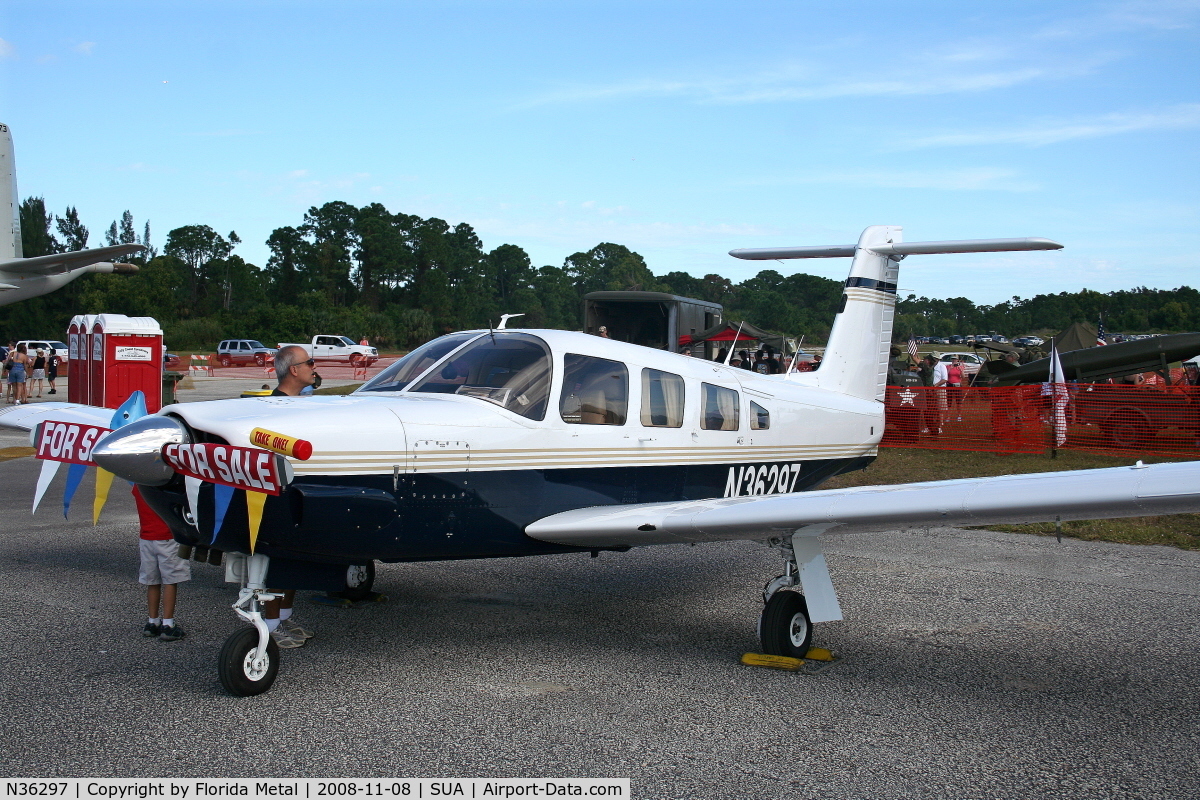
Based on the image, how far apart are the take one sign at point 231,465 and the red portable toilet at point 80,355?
15.3 meters

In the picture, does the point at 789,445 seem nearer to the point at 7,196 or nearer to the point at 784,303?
the point at 7,196

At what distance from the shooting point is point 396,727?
4.21 metres

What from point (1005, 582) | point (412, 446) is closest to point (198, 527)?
point (412, 446)

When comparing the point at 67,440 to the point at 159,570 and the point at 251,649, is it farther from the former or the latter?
the point at 251,649

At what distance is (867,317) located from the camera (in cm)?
874

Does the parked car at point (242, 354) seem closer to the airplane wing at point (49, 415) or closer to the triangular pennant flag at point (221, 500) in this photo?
the airplane wing at point (49, 415)

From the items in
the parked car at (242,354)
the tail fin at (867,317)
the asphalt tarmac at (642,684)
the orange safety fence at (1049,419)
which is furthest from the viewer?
the parked car at (242,354)

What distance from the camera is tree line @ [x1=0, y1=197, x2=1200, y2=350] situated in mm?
66375

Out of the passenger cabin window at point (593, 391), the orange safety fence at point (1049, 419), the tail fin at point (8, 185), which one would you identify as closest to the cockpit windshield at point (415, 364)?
the passenger cabin window at point (593, 391)

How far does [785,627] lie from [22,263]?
20.9 meters

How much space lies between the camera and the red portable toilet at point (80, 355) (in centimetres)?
1758

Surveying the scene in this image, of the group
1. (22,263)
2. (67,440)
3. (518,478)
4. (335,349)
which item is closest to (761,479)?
(518,478)

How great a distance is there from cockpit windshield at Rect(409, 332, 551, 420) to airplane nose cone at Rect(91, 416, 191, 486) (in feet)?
4.91

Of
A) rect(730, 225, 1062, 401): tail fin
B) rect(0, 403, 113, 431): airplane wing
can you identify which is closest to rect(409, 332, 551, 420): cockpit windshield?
rect(0, 403, 113, 431): airplane wing
